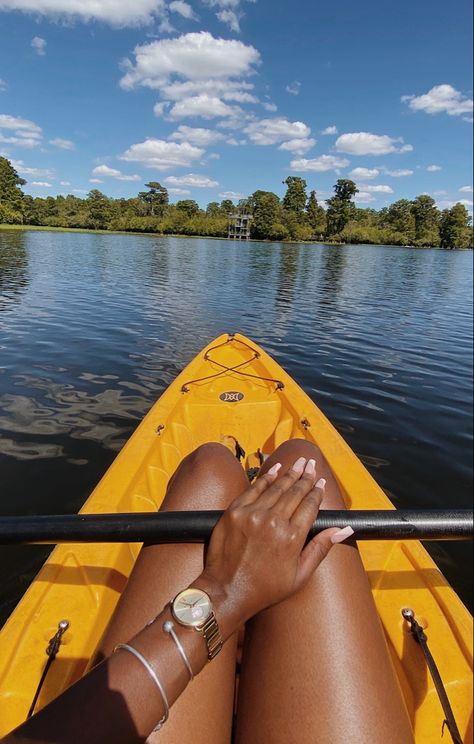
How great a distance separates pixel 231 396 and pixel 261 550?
3557 millimetres

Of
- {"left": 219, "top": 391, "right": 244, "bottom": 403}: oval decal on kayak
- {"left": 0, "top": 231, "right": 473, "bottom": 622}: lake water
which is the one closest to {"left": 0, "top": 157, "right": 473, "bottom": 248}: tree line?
{"left": 0, "top": 231, "right": 473, "bottom": 622}: lake water

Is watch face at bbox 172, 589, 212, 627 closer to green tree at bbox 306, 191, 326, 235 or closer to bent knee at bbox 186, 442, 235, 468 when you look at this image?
bent knee at bbox 186, 442, 235, 468

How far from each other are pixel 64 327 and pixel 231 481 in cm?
1080

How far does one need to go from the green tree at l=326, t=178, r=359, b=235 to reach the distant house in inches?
844

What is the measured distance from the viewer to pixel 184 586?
4.87ft

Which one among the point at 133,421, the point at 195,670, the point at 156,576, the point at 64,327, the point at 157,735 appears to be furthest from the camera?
the point at 64,327

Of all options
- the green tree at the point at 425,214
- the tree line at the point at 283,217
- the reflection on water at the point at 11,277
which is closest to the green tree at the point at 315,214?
the tree line at the point at 283,217

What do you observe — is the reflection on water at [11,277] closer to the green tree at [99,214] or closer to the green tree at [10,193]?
the green tree at [10,193]

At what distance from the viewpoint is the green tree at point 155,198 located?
109 m

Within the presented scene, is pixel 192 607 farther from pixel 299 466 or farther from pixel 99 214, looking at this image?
pixel 99 214

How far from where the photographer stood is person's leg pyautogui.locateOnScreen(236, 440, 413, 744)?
121 cm

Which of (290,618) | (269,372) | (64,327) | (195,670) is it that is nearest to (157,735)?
(195,670)

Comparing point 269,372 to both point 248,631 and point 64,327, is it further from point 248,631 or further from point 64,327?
point 64,327

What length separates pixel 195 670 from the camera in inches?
40.4
